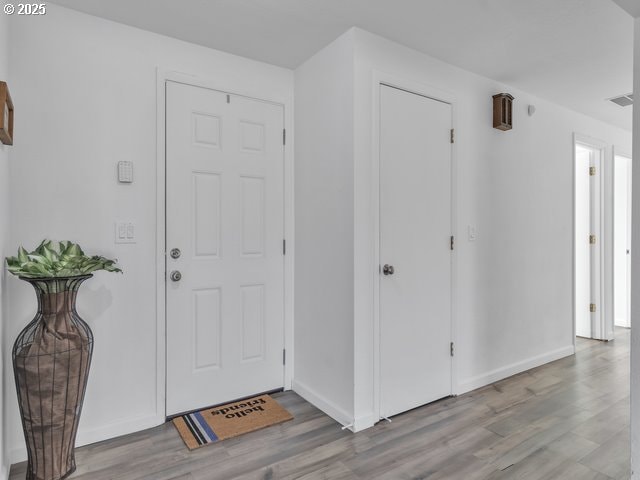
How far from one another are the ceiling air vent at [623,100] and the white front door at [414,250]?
70.3 inches

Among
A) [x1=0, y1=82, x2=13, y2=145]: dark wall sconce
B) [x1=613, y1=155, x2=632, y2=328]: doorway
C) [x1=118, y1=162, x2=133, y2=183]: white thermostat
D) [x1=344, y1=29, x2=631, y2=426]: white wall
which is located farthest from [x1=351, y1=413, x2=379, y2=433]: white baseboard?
[x1=613, y1=155, x2=632, y2=328]: doorway

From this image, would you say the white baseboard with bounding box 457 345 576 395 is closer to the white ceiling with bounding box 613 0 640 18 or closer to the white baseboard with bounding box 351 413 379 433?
the white baseboard with bounding box 351 413 379 433

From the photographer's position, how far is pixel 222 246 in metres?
2.60

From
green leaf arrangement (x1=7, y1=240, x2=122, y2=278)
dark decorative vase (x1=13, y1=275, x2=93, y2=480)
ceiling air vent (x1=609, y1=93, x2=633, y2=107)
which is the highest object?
ceiling air vent (x1=609, y1=93, x2=633, y2=107)

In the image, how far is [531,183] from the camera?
11.1 ft

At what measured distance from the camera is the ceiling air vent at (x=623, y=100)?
132 inches

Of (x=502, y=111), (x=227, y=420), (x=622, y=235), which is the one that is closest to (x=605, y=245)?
(x=622, y=235)

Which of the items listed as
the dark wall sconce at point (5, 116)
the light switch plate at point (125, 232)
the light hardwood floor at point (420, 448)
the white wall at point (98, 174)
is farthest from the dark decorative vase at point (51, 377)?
the dark wall sconce at point (5, 116)

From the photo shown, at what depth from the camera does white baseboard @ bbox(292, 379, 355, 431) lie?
2.35 m

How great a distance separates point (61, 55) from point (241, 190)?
47.1 inches

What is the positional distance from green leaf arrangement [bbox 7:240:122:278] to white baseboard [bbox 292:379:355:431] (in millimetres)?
1529

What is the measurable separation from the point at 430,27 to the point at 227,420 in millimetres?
2612

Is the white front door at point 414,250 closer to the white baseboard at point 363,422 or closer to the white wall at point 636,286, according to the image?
the white baseboard at point 363,422

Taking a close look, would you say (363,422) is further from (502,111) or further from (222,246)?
(502,111)
